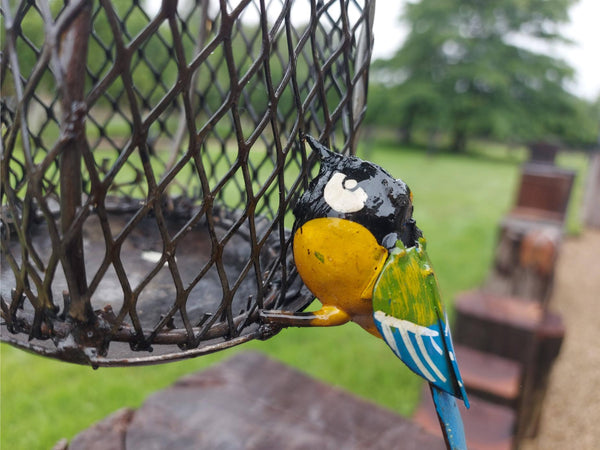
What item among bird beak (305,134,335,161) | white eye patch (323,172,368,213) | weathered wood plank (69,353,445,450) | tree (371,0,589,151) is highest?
tree (371,0,589,151)

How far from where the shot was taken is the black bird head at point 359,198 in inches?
24.6

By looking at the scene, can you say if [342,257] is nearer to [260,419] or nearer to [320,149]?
[320,149]

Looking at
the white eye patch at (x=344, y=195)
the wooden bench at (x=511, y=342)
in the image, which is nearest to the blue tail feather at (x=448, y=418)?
the white eye patch at (x=344, y=195)

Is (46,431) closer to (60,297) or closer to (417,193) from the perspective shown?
(60,297)

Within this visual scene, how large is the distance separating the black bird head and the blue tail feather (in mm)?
212

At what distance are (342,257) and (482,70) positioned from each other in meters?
15.9

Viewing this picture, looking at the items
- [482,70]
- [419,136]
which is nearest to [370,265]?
[482,70]

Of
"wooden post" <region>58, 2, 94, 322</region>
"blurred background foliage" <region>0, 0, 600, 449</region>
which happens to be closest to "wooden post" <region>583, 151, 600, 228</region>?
"blurred background foliage" <region>0, 0, 600, 449</region>

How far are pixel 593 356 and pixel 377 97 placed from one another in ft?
47.6

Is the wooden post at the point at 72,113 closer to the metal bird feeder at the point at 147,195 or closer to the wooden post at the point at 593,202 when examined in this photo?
the metal bird feeder at the point at 147,195

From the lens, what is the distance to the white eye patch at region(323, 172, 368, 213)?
2.05ft

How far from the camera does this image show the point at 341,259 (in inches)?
24.3

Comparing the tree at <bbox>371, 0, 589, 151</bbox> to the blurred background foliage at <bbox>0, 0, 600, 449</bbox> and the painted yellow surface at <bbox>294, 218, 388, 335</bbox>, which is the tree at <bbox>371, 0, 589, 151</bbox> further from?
the painted yellow surface at <bbox>294, 218, 388, 335</bbox>

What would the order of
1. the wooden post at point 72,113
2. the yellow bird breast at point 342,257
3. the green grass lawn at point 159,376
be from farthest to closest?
the green grass lawn at point 159,376, the yellow bird breast at point 342,257, the wooden post at point 72,113
